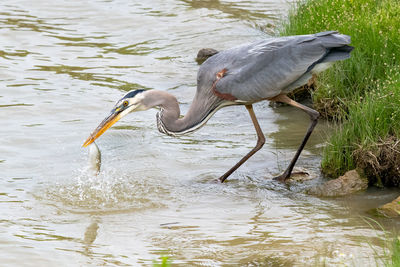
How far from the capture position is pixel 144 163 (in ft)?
23.1

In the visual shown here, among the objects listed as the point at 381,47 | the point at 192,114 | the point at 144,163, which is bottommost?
the point at 144,163

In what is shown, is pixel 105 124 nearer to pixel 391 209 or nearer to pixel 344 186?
pixel 344 186

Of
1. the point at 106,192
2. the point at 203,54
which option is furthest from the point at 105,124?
the point at 203,54

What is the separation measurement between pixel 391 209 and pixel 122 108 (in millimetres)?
2390

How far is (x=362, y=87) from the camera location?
7270mm

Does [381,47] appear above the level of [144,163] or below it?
above

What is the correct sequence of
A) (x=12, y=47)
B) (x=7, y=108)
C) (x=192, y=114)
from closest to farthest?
1. (x=192, y=114)
2. (x=7, y=108)
3. (x=12, y=47)

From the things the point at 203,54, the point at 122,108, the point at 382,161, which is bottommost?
the point at 382,161

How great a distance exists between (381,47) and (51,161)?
132 inches

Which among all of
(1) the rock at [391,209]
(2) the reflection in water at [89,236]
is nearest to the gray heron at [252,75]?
(1) the rock at [391,209]

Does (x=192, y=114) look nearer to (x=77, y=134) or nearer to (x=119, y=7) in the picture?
(x=77, y=134)

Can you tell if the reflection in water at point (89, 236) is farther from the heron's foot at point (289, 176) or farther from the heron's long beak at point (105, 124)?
the heron's foot at point (289, 176)

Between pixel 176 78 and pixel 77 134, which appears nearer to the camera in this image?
pixel 77 134

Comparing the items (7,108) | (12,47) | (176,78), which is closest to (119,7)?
(12,47)
